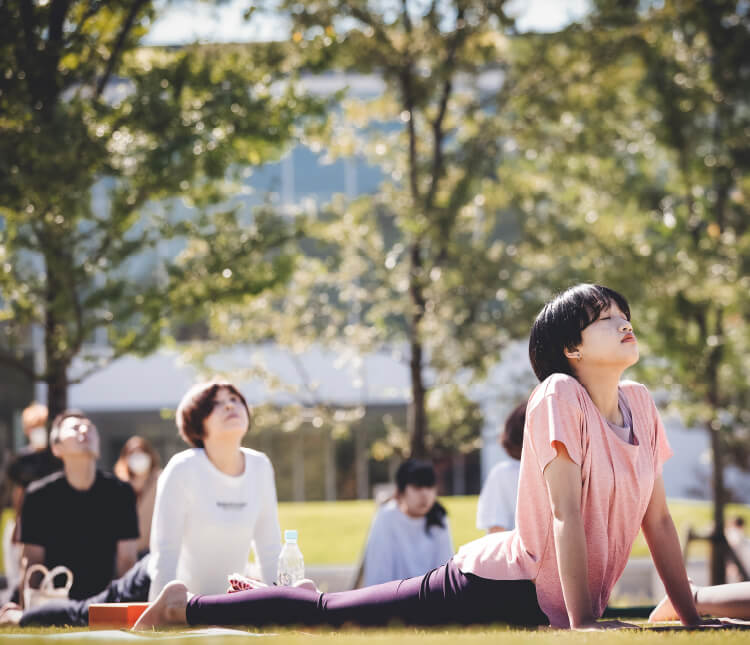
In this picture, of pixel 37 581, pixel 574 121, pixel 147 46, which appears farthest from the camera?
pixel 574 121

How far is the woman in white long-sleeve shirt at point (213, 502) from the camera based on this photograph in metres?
5.20

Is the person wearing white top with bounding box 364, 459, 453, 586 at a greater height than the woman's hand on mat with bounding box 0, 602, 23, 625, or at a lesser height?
greater

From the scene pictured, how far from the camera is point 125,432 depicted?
29922 mm

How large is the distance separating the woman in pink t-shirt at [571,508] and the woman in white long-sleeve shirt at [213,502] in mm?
1624

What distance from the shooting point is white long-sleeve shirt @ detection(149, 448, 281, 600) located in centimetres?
516

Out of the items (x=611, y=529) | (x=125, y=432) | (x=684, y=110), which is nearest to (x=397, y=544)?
(x=611, y=529)

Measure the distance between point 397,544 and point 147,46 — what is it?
204 inches

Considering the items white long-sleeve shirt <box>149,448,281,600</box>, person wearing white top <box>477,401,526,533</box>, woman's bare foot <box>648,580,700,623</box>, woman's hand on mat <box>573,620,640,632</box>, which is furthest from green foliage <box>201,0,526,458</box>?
woman's hand on mat <box>573,620,640,632</box>

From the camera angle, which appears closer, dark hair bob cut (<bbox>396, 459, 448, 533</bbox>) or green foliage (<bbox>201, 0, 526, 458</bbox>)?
dark hair bob cut (<bbox>396, 459, 448, 533</bbox>)

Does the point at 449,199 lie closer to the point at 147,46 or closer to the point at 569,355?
the point at 147,46

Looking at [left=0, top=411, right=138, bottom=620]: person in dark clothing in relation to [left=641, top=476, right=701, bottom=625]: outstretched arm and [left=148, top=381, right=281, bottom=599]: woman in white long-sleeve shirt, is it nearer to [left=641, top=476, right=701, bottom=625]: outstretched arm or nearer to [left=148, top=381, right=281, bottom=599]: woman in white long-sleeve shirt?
[left=148, top=381, right=281, bottom=599]: woman in white long-sleeve shirt

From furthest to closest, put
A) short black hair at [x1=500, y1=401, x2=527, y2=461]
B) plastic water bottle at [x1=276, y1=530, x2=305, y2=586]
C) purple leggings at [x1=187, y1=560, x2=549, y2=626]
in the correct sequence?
1. short black hair at [x1=500, y1=401, x2=527, y2=461]
2. plastic water bottle at [x1=276, y1=530, x2=305, y2=586]
3. purple leggings at [x1=187, y1=560, x2=549, y2=626]

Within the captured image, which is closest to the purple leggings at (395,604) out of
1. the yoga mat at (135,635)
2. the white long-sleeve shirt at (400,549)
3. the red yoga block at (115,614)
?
the yoga mat at (135,635)

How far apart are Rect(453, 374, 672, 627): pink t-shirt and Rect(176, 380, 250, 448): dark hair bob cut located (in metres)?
2.26
